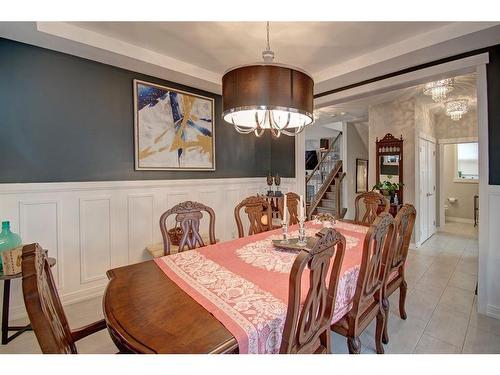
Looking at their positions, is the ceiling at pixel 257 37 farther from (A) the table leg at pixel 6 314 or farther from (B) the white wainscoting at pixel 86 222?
(A) the table leg at pixel 6 314

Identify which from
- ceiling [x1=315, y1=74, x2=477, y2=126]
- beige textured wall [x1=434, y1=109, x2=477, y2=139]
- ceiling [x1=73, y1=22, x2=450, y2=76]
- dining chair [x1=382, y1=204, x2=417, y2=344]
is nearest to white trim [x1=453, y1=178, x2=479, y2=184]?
beige textured wall [x1=434, y1=109, x2=477, y2=139]

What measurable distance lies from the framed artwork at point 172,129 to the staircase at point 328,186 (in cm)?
376

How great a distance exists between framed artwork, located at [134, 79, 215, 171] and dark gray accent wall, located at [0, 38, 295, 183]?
0.32 feet

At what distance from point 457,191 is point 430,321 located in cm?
617

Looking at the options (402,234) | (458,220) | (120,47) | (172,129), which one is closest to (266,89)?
(402,234)

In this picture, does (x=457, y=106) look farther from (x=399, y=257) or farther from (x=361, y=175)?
(x=399, y=257)

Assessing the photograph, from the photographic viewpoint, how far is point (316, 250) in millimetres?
946

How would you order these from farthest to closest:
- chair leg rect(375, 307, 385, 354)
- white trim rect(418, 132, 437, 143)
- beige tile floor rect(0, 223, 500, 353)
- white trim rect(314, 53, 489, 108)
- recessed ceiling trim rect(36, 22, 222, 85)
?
white trim rect(418, 132, 437, 143) → white trim rect(314, 53, 489, 108) → recessed ceiling trim rect(36, 22, 222, 85) → beige tile floor rect(0, 223, 500, 353) → chair leg rect(375, 307, 385, 354)

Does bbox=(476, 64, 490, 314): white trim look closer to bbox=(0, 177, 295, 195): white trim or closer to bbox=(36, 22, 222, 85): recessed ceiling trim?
bbox=(36, 22, 222, 85): recessed ceiling trim

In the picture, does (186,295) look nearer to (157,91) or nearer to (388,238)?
(388,238)

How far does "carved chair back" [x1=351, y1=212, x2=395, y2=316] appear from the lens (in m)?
1.32

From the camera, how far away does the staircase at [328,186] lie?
23.1 ft

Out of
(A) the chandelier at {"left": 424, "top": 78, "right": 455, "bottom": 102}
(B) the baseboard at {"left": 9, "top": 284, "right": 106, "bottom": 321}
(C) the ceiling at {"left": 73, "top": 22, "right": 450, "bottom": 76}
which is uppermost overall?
(C) the ceiling at {"left": 73, "top": 22, "right": 450, "bottom": 76}
